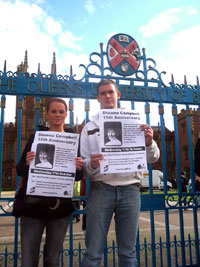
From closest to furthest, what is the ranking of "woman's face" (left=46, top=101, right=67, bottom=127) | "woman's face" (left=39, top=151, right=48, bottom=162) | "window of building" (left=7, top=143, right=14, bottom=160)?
"woman's face" (left=39, top=151, right=48, bottom=162), "woman's face" (left=46, top=101, right=67, bottom=127), "window of building" (left=7, top=143, right=14, bottom=160)

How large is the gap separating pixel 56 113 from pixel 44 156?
445 mm

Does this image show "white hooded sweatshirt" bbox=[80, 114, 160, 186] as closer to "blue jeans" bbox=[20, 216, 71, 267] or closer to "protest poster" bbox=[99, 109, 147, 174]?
"protest poster" bbox=[99, 109, 147, 174]

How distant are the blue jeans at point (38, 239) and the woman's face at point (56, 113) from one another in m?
0.92

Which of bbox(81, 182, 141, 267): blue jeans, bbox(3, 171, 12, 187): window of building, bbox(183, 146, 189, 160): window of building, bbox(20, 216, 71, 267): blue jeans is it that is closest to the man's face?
bbox(81, 182, 141, 267): blue jeans

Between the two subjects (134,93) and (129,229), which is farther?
(134,93)

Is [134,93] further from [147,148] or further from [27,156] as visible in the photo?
[27,156]

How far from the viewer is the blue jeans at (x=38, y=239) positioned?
204cm

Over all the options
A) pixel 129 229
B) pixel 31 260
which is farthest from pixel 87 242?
pixel 31 260

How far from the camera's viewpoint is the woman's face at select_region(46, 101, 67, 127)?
233 centimetres

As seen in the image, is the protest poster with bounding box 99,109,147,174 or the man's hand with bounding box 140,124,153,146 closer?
the protest poster with bounding box 99,109,147,174

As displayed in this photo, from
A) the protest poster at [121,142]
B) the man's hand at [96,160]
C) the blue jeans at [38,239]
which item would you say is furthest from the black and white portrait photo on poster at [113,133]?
the blue jeans at [38,239]

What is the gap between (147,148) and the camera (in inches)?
90.3

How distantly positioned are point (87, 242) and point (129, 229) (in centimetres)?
38

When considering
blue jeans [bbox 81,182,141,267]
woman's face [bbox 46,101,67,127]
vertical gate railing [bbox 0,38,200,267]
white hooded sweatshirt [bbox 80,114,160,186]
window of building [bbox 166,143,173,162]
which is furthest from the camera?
window of building [bbox 166,143,173,162]
